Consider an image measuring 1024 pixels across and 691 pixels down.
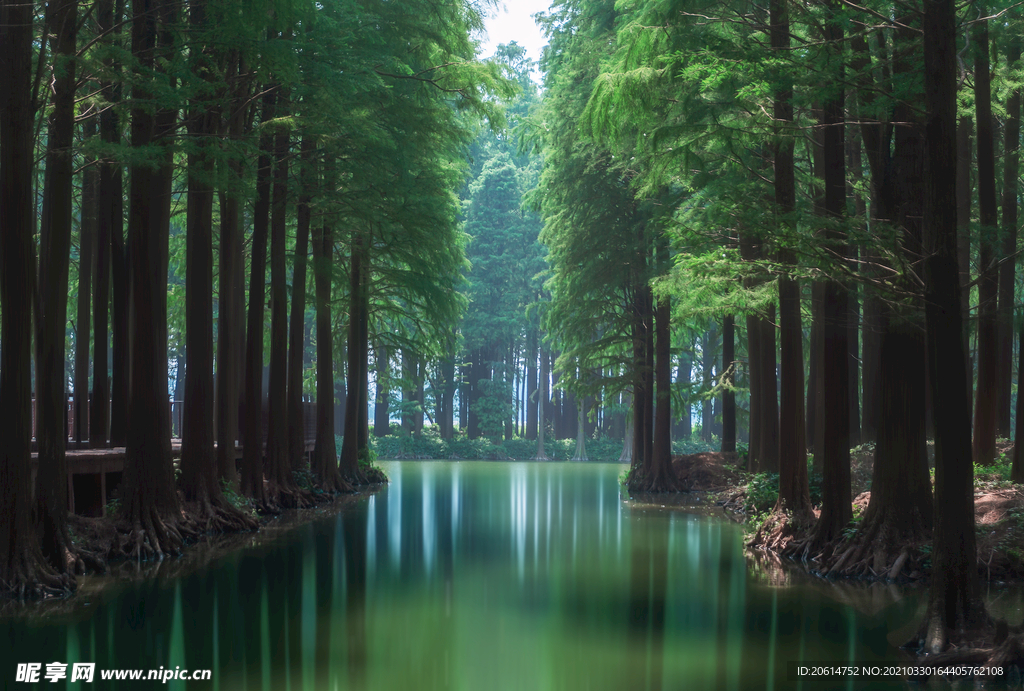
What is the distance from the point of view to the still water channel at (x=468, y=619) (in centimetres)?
701

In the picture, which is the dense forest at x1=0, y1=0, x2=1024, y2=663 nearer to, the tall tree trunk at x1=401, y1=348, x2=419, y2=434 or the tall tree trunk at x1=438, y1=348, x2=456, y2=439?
the tall tree trunk at x1=401, y1=348, x2=419, y2=434

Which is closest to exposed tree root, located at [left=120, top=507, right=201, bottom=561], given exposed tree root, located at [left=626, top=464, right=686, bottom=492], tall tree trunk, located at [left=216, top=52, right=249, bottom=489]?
tall tree trunk, located at [left=216, top=52, right=249, bottom=489]

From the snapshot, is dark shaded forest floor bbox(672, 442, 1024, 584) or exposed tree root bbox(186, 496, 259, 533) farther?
exposed tree root bbox(186, 496, 259, 533)

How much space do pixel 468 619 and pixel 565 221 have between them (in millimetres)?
17423

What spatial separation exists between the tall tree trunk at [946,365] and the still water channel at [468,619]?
2.43ft

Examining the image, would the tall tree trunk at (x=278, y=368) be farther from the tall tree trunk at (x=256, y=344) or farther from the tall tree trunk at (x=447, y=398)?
the tall tree trunk at (x=447, y=398)

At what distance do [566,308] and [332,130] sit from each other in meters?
12.1

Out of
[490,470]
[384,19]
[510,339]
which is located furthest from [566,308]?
[510,339]

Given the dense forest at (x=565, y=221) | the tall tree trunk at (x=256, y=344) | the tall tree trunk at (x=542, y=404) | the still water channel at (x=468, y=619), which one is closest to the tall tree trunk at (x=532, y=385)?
the tall tree trunk at (x=542, y=404)

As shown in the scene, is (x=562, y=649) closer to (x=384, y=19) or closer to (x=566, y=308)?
(x=384, y=19)

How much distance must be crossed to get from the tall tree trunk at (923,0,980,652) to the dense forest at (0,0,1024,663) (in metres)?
0.02

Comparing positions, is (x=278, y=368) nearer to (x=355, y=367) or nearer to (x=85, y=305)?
(x=85, y=305)

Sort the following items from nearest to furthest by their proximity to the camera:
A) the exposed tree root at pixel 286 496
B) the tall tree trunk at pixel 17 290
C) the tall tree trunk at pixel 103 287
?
the tall tree trunk at pixel 17 290 < the tall tree trunk at pixel 103 287 < the exposed tree root at pixel 286 496

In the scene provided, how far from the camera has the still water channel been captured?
7.01 meters
